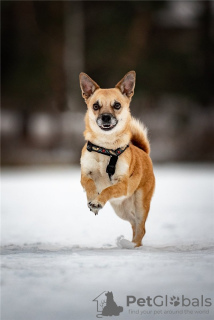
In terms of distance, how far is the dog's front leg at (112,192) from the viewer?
3463 millimetres

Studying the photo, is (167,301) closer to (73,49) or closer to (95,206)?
(95,206)

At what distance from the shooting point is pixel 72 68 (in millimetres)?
19562

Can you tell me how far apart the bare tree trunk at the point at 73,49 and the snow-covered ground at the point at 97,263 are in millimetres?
12114

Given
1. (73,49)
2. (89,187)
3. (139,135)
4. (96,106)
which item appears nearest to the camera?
(89,187)

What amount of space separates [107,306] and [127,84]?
5.16ft

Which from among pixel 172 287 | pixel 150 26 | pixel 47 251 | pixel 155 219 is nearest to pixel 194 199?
pixel 155 219

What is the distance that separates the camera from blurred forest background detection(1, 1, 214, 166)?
63.4 ft

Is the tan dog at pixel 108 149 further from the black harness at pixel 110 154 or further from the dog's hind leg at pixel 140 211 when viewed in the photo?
the dog's hind leg at pixel 140 211

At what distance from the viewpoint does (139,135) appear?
4.42 m

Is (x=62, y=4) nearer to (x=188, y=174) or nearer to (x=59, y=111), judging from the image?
(x=59, y=111)

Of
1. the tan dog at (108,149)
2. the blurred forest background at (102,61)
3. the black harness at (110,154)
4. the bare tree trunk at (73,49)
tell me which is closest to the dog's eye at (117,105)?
A: the tan dog at (108,149)

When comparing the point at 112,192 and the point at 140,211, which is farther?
the point at 140,211

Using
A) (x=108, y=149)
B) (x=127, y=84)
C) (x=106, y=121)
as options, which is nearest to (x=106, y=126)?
(x=106, y=121)

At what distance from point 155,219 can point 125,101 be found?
9.73 ft
